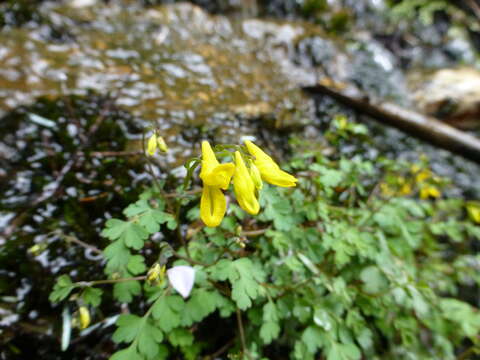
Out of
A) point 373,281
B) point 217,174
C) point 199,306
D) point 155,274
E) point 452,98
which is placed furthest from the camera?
point 452,98

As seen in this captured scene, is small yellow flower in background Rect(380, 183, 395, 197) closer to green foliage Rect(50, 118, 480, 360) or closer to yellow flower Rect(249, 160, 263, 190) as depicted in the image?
green foliage Rect(50, 118, 480, 360)

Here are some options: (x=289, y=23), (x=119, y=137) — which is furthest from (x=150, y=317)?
(x=289, y=23)

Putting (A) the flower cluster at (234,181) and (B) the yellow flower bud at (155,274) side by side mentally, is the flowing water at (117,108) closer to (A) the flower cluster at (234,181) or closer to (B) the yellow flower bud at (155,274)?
(A) the flower cluster at (234,181)

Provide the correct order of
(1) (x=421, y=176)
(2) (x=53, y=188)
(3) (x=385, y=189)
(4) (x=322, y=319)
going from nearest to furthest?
(4) (x=322, y=319)
(2) (x=53, y=188)
(1) (x=421, y=176)
(3) (x=385, y=189)

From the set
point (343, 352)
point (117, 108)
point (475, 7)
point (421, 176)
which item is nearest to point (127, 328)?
point (343, 352)

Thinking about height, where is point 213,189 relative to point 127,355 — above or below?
above

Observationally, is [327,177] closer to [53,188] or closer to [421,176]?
[421,176]

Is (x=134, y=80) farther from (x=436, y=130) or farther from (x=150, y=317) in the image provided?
(x=436, y=130)

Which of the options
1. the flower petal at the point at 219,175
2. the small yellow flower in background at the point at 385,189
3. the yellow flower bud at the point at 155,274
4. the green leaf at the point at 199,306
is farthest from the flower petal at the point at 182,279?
the small yellow flower in background at the point at 385,189

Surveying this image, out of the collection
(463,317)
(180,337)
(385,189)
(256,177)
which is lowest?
(463,317)
